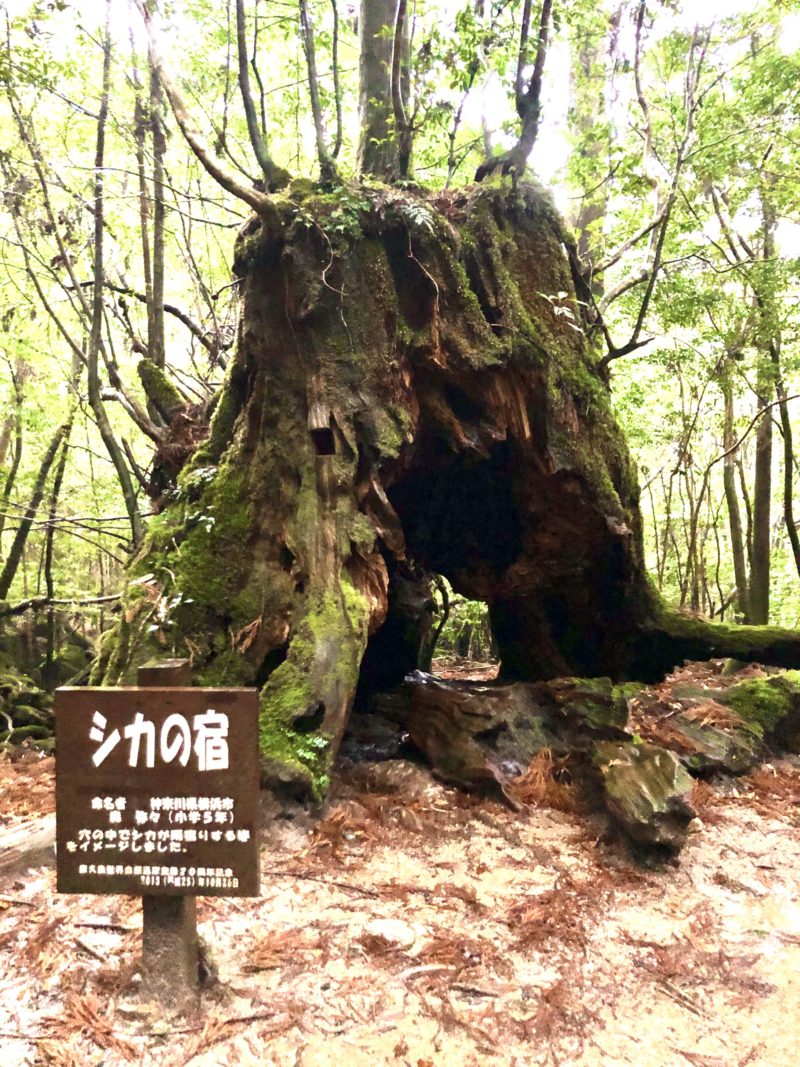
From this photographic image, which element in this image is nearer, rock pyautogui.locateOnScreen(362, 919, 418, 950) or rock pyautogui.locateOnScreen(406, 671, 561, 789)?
rock pyautogui.locateOnScreen(362, 919, 418, 950)

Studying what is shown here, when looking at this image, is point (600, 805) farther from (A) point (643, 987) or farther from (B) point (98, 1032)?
(B) point (98, 1032)

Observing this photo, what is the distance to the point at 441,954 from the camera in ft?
9.53

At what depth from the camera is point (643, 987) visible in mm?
2777

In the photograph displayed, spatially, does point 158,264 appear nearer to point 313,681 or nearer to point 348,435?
point 348,435

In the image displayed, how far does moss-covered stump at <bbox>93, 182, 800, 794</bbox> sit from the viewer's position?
4766mm

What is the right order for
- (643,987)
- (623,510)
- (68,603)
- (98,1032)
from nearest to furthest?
(98,1032) < (643,987) < (623,510) < (68,603)

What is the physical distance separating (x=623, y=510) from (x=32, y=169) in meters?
7.68

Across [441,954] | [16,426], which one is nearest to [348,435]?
[441,954]

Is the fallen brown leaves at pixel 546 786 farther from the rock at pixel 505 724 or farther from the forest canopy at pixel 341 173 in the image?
the forest canopy at pixel 341 173

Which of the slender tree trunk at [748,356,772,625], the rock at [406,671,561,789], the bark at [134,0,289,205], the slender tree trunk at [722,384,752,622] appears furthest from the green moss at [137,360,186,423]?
the slender tree trunk at [722,384,752,622]

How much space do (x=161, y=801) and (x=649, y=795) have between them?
2983mm

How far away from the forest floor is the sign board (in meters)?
0.53

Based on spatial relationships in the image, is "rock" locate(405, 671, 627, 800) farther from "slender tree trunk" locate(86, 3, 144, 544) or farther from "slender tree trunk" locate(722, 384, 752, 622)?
"slender tree trunk" locate(722, 384, 752, 622)

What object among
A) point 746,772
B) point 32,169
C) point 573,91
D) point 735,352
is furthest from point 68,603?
point 573,91
